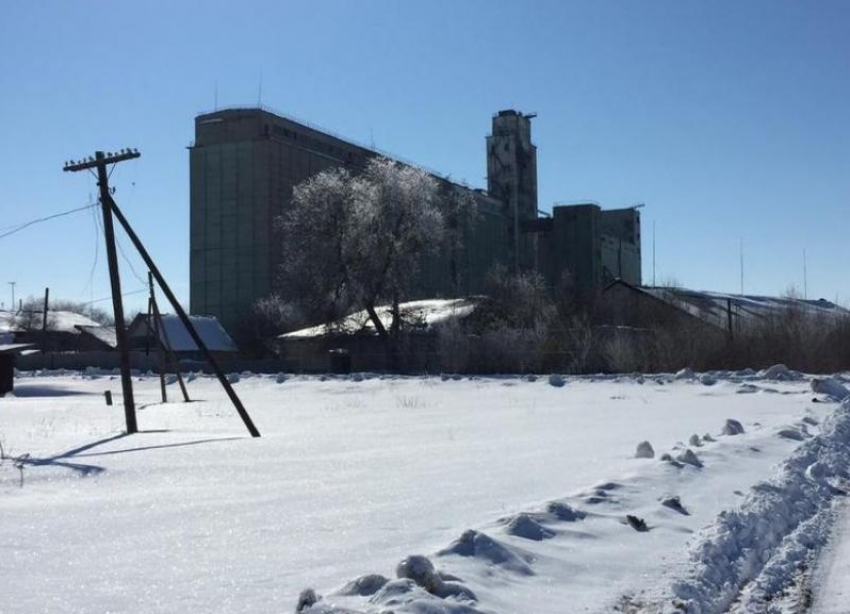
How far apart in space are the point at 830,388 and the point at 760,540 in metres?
20.3

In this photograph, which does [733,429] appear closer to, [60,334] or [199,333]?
[199,333]

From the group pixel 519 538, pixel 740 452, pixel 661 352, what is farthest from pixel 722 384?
pixel 519 538

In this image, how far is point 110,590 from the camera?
19.1ft

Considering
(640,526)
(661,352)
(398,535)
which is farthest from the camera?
(661,352)

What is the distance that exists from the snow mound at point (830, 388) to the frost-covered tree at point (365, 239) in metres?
34.6

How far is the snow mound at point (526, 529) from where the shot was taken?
7449 millimetres

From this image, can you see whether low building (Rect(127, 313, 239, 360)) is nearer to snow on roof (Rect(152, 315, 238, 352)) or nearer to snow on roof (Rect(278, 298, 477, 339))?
snow on roof (Rect(152, 315, 238, 352))

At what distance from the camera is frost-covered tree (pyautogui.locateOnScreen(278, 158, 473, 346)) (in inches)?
2381

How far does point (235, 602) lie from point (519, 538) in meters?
2.54

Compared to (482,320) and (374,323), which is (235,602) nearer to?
(482,320)

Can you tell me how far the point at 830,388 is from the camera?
26.7 meters

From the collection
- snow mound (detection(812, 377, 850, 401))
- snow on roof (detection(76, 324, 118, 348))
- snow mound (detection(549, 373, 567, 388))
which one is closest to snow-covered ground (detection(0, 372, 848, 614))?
snow mound (detection(812, 377, 850, 401))

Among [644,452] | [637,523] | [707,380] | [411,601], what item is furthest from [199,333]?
[411,601]

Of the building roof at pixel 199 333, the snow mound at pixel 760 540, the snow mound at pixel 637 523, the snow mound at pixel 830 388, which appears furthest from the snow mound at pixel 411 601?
the building roof at pixel 199 333
